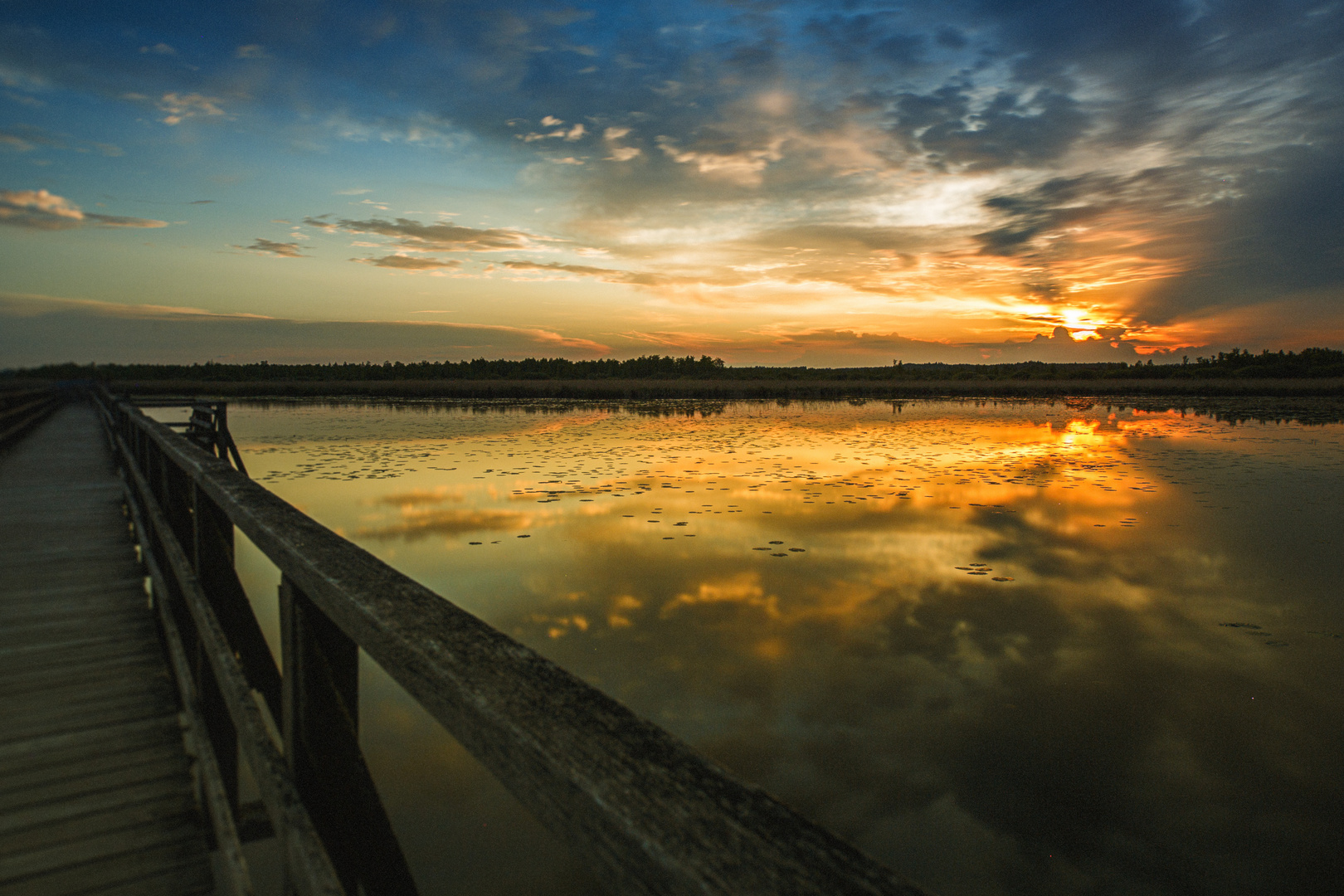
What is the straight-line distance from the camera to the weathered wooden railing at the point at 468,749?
0.68 meters

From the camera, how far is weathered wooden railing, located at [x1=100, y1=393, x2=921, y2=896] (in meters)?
0.68

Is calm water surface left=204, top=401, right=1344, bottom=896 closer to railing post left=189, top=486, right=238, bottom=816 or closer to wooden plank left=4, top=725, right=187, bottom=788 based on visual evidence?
railing post left=189, top=486, right=238, bottom=816

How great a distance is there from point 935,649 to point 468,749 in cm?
697

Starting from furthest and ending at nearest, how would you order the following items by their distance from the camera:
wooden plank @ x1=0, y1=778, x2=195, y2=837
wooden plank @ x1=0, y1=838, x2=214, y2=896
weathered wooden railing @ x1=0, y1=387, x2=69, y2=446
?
1. weathered wooden railing @ x1=0, y1=387, x2=69, y2=446
2. wooden plank @ x1=0, y1=778, x2=195, y2=837
3. wooden plank @ x1=0, y1=838, x2=214, y2=896

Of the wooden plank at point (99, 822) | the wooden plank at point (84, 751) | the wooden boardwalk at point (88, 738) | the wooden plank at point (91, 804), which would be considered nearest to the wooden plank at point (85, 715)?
the wooden boardwalk at point (88, 738)

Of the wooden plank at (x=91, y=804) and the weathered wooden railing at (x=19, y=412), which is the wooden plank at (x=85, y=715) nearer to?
the wooden plank at (x=91, y=804)

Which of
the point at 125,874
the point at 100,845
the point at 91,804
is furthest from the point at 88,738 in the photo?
the point at 125,874

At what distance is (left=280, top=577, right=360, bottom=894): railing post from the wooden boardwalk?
1391mm

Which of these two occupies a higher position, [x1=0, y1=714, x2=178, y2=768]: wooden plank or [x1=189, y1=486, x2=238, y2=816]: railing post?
[x1=189, y1=486, x2=238, y2=816]: railing post

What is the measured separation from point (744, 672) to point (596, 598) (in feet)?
8.54

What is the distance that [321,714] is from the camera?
1718 millimetres

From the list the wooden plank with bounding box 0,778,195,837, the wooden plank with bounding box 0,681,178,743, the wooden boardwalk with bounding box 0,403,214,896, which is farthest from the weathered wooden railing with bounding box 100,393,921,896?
the wooden plank with bounding box 0,681,178,743

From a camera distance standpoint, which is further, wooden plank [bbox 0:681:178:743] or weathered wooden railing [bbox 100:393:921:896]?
wooden plank [bbox 0:681:178:743]

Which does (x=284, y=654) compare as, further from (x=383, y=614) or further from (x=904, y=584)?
(x=904, y=584)
